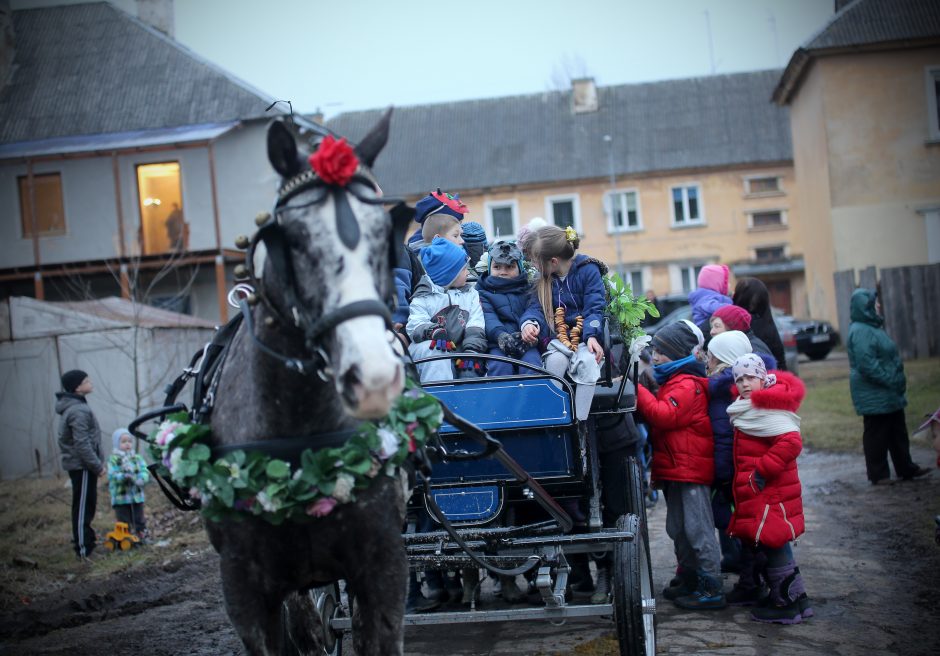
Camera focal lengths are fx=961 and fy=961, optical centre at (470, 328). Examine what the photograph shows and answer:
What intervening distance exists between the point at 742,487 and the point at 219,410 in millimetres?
3614

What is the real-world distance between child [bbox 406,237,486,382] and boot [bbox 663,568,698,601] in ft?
7.24

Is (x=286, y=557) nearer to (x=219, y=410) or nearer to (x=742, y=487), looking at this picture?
(x=219, y=410)

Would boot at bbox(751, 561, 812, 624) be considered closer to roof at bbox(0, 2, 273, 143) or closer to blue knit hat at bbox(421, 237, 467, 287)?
blue knit hat at bbox(421, 237, 467, 287)

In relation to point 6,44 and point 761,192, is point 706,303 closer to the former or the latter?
point 6,44

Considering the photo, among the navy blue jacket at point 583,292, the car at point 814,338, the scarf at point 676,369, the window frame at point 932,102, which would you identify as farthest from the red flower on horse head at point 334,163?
the window frame at point 932,102

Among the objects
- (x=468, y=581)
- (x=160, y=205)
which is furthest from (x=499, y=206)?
(x=468, y=581)

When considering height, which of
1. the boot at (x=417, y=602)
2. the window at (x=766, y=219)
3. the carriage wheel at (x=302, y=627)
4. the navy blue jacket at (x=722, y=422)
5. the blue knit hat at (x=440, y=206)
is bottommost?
the boot at (x=417, y=602)

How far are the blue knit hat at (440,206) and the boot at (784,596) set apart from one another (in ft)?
10.0

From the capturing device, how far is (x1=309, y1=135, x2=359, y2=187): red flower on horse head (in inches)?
117

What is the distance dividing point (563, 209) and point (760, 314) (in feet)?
114

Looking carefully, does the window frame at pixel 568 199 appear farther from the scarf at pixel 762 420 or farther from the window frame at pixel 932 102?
the scarf at pixel 762 420

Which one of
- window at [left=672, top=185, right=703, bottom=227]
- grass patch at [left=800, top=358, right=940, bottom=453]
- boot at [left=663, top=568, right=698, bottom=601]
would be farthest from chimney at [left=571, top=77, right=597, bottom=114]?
boot at [left=663, top=568, right=698, bottom=601]

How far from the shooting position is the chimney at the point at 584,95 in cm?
4462

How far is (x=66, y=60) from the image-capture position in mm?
27000
